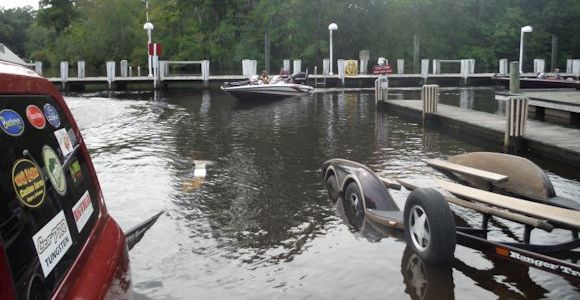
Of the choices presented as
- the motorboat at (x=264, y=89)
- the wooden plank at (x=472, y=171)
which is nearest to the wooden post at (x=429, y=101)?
the wooden plank at (x=472, y=171)

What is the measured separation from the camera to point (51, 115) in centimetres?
240

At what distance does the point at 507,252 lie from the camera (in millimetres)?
5195

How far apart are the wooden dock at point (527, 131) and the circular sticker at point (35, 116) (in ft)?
34.1

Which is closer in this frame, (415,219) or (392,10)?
(415,219)

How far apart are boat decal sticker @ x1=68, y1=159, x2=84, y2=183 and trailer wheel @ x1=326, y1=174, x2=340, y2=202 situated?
6053 mm

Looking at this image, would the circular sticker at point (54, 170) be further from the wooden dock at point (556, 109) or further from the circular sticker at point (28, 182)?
the wooden dock at point (556, 109)

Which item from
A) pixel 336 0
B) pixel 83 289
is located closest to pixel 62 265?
pixel 83 289

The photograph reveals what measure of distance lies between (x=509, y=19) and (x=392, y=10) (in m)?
11.0

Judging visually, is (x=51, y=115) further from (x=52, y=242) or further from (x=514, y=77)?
(x=514, y=77)

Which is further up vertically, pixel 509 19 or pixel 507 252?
pixel 509 19

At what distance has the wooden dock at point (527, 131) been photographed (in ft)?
36.8

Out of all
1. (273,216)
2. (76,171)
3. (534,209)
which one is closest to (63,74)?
(273,216)

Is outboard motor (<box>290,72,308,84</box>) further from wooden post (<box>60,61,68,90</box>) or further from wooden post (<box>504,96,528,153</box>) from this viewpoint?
wooden post (<box>504,96,528,153</box>)

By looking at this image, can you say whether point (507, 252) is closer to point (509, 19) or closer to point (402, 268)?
point (402, 268)
